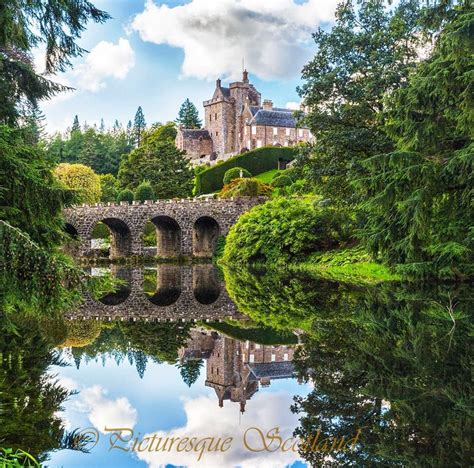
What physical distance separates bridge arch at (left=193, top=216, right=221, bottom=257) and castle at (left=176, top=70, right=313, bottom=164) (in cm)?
2633

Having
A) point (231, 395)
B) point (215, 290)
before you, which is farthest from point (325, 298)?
point (231, 395)

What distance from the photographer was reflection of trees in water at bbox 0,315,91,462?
421cm

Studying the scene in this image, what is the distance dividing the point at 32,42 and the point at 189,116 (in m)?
77.4

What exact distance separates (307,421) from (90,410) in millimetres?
1842

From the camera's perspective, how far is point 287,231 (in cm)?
2597

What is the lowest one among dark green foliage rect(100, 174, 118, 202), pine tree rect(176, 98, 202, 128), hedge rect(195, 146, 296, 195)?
dark green foliage rect(100, 174, 118, 202)

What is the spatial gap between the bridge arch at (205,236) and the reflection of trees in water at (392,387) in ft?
100

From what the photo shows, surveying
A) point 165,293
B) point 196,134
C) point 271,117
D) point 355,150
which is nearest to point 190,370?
point 165,293

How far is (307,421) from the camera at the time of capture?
4.67 meters

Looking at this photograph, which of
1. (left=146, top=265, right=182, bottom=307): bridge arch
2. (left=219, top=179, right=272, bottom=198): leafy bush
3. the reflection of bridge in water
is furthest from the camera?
(left=219, top=179, right=272, bottom=198): leafy bush

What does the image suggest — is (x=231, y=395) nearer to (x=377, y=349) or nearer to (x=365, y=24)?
(x=377, y=349)

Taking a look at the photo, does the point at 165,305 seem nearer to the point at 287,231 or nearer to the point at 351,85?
the point at 351,85

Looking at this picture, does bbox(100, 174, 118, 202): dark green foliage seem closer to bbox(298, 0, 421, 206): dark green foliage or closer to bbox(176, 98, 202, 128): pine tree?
bbox(176, 98, 202, 128): pine tree

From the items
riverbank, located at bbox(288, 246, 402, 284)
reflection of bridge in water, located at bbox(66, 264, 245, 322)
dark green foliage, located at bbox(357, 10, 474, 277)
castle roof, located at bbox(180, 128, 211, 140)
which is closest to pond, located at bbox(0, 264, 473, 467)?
reflection of bridge in water, located at bbox(66, 264, 245, 322)
